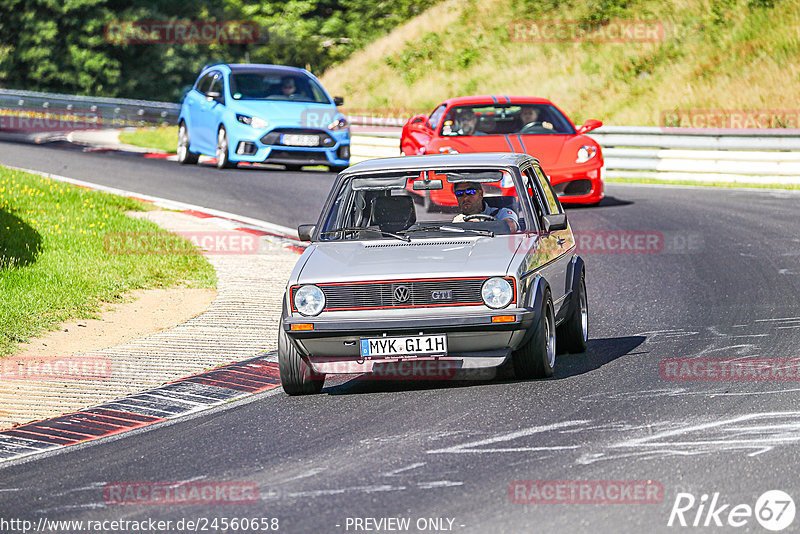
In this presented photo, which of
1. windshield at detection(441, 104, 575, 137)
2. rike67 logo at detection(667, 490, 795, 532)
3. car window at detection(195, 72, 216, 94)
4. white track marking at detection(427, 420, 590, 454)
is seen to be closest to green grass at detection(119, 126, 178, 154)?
car window at detection(195, 72, 216, 94)

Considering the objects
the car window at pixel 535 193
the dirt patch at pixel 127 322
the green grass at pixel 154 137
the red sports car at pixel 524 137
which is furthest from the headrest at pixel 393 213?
the green grass at pixel 154 137

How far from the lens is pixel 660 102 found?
29703 millimetres

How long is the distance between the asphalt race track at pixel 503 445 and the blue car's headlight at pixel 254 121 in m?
10.5

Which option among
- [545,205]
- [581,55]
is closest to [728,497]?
[545,205]

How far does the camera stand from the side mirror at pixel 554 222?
916cm

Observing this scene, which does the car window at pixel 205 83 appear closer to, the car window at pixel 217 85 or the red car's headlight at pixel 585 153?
the car window at pixel 217 85

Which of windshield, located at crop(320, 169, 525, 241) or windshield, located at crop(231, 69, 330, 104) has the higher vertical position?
windshield, located at crop(320, 169, 525, 241)

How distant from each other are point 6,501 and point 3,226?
863cm

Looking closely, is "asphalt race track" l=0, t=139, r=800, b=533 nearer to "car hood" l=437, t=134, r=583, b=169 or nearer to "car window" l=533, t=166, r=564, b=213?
"car window" l=533, t=166, r=564, b=213

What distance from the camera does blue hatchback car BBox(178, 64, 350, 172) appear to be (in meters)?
21.1

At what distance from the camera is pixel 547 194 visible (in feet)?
33.3

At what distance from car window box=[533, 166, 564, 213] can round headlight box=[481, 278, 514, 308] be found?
198 centimetres

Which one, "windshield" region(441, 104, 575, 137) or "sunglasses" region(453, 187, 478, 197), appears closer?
"sunglasses" region(453, 187, 478, 197)

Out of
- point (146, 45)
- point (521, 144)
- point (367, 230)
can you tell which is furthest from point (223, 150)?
point (146, 45)
